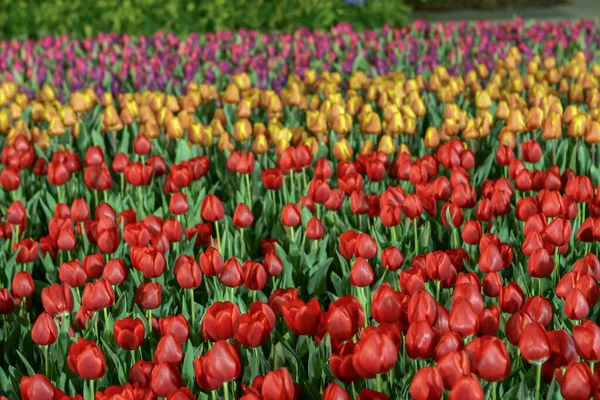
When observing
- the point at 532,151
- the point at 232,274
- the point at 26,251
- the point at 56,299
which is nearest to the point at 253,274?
the point at 232,274

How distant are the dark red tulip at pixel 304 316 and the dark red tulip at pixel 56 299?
692 mm

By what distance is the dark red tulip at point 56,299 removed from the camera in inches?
97.0

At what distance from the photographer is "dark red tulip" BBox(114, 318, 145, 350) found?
86.4 inches

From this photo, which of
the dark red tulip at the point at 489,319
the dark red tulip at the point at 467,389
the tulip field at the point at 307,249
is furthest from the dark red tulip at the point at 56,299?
the dark red tulip at the point at 467,389

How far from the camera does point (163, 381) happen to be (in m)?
1.89

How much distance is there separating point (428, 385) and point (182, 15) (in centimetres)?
956

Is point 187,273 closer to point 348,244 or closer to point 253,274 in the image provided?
point 253,274

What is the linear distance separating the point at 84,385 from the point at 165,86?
4826mm

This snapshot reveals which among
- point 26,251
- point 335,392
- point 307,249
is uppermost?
point 335,392

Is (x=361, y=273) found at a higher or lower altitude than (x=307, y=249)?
higher

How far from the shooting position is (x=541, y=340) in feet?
6.04

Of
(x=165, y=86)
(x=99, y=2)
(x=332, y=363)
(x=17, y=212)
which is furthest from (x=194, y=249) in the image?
(x=99, y=2)

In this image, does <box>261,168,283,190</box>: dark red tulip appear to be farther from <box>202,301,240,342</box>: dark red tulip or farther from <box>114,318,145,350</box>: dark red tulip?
<box>202,301,240,342</box>: dark red tulip

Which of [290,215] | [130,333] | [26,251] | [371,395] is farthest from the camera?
[290,215]
